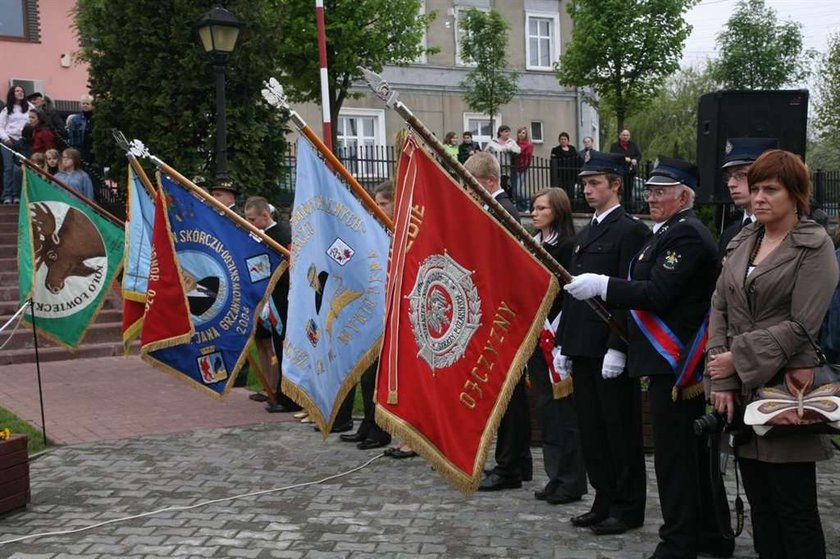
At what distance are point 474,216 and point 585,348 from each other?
108cm

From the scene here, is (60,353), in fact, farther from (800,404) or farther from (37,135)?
(800,404)

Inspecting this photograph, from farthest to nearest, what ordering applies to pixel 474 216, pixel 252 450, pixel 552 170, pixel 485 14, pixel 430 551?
1. pixel 485 14
2. pixel 552 170
3. pixel 252 450
4. pixel 430 551
5. pixel 474 216

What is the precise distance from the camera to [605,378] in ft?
18.2

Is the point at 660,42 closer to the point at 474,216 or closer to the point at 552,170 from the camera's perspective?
the point at 552,170

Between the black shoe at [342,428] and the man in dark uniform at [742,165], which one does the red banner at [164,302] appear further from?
the man in dark uniform at [742,165]

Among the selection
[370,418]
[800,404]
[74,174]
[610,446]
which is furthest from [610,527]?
[74,174]

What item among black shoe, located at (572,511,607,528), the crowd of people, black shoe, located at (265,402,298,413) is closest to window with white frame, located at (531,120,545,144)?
the crowd of people

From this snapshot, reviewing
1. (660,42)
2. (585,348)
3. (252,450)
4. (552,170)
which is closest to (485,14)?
(660,42)

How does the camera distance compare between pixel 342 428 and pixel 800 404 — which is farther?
pixel 342 428

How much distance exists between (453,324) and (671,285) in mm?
1073

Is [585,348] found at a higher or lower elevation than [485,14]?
lower

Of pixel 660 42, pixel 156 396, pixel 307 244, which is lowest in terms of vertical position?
pixel 156 396

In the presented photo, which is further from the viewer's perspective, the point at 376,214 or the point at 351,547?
the point at 376,214

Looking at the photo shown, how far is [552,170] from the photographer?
20266 mm
